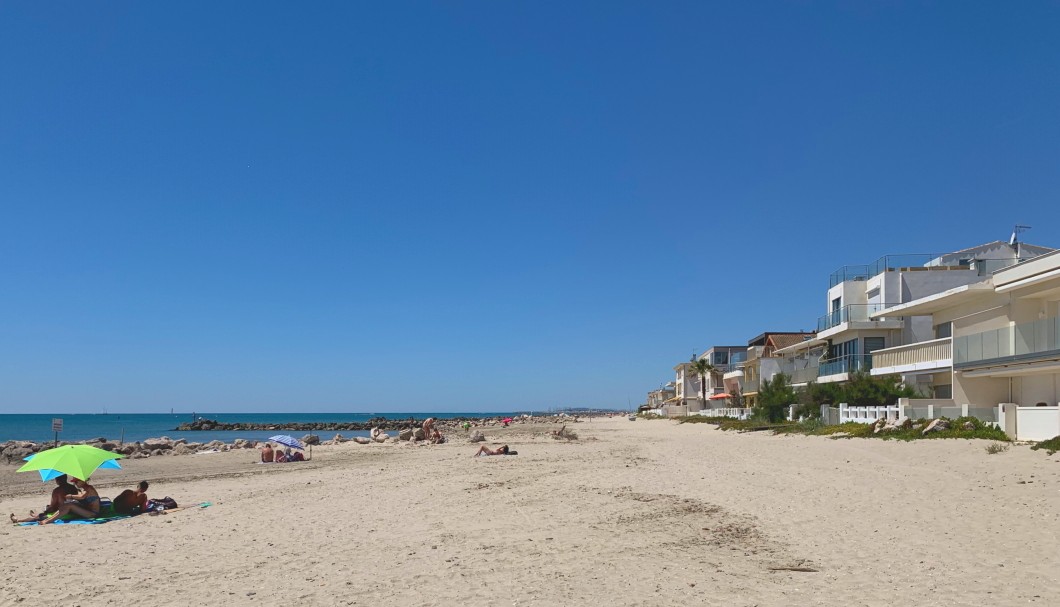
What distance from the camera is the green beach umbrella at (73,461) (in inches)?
537

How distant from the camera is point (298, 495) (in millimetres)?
16672

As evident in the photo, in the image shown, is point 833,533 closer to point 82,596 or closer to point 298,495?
point 82,596

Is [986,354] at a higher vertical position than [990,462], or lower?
higher

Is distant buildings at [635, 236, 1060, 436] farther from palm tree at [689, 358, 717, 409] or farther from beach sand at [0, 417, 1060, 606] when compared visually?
palm tree at [689, 358, 717, 409]

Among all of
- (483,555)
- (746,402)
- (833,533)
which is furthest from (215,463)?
(746,402)

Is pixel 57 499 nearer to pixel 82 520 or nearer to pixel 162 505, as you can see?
pixel 82 520

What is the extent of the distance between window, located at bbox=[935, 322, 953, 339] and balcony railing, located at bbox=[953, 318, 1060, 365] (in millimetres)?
3238

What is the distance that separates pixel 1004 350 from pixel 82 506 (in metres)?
26.1

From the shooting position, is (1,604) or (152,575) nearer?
(1,604)

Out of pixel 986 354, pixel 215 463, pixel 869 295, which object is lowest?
pixel 215 463

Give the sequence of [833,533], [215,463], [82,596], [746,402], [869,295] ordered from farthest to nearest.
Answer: [746,402], [869,295], [215,463], [833,533], [82,596]

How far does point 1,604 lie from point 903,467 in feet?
56.3

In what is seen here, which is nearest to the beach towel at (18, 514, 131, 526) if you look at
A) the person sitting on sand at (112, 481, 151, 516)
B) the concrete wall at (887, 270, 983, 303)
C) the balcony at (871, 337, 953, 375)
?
the person sitting on sand at (112, 481, 151, 516)

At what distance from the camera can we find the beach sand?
8.04 m
